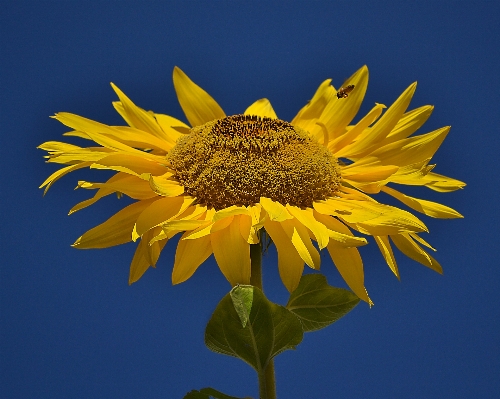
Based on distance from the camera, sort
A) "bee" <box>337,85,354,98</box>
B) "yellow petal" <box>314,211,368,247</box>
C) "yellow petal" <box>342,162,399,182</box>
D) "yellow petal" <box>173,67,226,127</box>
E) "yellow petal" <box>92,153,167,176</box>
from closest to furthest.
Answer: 1. "yellow petal" <box>314,211,368,247</box>
2. "yellow petal" <box>92,153,167,176</box>
3. "yellow petal" <box>342,162,399,182</box>
4. "bee" <box>337,85,354,98</box>
5. "yellow petal" <box>173,67,226,127</box>

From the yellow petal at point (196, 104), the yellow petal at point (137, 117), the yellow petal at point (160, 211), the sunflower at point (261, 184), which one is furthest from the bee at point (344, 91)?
the yellow petal at point (160, 211)

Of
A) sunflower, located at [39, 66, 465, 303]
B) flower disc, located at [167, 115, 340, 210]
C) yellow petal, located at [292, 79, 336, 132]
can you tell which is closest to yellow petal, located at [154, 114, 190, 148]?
sunflower, located at [39, 66, 465, 303]

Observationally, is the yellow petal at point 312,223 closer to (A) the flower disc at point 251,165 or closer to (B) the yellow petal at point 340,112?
(A) the flower disc at point 251,165

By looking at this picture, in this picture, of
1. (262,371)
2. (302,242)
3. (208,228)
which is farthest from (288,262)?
(262,371)

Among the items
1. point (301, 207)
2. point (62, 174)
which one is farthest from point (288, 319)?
point (62, 174)

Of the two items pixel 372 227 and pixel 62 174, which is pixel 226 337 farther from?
pixel 62 174

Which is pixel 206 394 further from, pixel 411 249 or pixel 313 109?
pixel 313 109

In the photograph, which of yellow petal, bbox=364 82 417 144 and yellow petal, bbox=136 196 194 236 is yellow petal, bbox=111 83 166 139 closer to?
yellow petal, bbox=136 196 194 236
